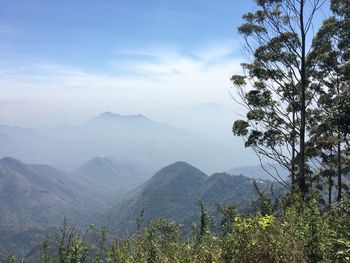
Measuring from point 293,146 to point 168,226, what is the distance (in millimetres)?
15824

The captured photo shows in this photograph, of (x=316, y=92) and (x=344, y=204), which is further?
(x=316, y=92)

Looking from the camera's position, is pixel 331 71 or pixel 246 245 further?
pixel 331 71

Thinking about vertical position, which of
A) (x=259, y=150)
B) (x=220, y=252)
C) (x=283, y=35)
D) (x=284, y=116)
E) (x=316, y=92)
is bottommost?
(x=220, y=252)

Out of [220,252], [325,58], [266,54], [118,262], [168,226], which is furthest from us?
[266,54]

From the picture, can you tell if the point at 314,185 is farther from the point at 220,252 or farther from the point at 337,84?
the point at 220,252

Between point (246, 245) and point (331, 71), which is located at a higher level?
point (331, 71)

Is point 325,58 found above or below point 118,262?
above

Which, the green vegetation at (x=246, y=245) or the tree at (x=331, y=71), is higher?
the tree at (x=331, y=71)

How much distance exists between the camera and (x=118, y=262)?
8.34 meters

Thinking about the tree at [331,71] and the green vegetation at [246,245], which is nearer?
the green vegetation at [246,245]

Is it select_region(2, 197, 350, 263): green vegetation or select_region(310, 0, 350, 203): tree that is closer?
select_region(2, 197, 350, 263): green vegetation

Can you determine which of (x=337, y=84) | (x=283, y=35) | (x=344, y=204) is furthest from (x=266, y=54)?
(x=344, y=204)

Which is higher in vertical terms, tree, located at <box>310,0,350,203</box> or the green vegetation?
tree, located at <box>310,0,350,203</box>

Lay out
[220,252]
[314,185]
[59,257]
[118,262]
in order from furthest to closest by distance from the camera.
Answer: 1. [314,185]
2. [59,257]
3. [118,262]
4. [220,252]
